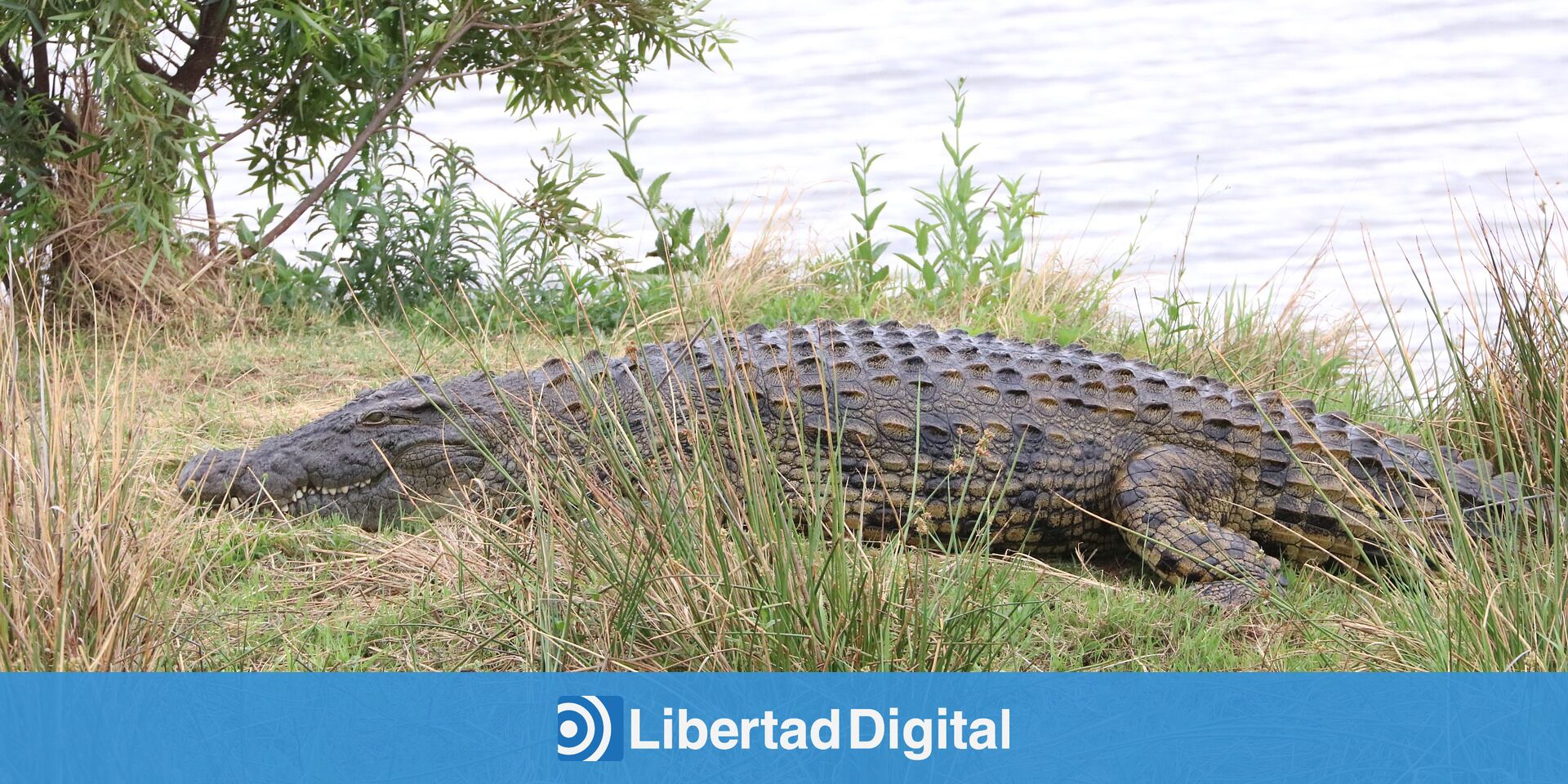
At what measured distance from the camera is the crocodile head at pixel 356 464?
4.09 m

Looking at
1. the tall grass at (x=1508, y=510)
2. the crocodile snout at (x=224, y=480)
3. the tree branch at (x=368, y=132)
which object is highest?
the tree branch at (x=368, y=132)

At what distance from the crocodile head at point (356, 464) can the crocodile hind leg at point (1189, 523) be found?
6.01ft

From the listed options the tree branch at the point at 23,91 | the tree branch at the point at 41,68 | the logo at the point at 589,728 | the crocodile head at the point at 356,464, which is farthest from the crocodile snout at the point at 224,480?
the tree branch at the point at 41,68

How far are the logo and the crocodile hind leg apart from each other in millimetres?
1557

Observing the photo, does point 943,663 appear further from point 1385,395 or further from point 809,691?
point 1385,395

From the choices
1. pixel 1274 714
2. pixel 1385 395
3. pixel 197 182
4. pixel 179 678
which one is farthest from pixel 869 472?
pixel 197 182

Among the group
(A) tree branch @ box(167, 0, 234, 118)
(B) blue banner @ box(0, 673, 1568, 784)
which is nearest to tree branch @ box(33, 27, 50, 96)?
(A) tree branch @ box(167, 0, 234, 118)

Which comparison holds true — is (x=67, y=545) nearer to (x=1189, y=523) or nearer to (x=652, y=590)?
(x=652, y=590)

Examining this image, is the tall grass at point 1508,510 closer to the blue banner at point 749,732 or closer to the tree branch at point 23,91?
the blue banner at point 749,732

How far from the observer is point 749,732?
2.68m

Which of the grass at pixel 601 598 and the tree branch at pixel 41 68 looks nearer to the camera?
the grass at pixel 601 598

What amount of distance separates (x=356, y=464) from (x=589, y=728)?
1735 mm

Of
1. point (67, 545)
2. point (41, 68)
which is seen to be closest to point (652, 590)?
point (67, 545)

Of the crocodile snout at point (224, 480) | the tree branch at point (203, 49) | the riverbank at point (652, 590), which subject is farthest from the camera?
the tree branch at point (203, 49)
